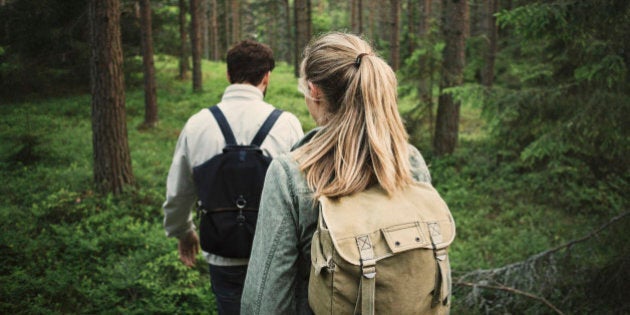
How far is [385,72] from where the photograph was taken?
5.40 ft

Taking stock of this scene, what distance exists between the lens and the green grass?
15.9ft

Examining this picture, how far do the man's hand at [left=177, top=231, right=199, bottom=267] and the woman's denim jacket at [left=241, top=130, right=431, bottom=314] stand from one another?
1.78m

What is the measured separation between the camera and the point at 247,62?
3006 mm

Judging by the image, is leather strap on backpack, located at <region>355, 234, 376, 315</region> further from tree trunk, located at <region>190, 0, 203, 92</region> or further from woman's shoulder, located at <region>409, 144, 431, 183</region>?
tree trunk, located at <region>190, 0, 203, 92</region>

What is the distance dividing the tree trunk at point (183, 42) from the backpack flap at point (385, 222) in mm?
20248

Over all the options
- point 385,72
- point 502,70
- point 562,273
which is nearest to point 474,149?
point 562,273

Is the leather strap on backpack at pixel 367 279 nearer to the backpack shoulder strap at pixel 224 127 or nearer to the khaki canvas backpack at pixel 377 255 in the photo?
the khaki canvas backpack at pixel 377 255

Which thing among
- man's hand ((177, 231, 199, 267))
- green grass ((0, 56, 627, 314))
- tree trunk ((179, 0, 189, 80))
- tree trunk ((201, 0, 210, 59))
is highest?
tree trunk ((201, 0, 210, 59))

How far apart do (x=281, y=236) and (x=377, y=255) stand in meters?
0.38

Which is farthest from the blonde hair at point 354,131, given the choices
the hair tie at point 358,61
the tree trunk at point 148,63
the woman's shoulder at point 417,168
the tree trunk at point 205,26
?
the tree trunk at point 205,26

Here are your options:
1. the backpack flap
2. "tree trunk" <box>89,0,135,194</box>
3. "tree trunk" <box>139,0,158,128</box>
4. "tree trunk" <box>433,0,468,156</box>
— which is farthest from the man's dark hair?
"tree trunk" <box>139,0,158,128</box>

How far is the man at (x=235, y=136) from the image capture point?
9.30 feet

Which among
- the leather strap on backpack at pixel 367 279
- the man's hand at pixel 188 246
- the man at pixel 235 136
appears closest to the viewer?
the leather strap on backpack at pixel 367 279

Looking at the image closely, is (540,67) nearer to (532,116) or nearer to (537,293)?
(532,116)
